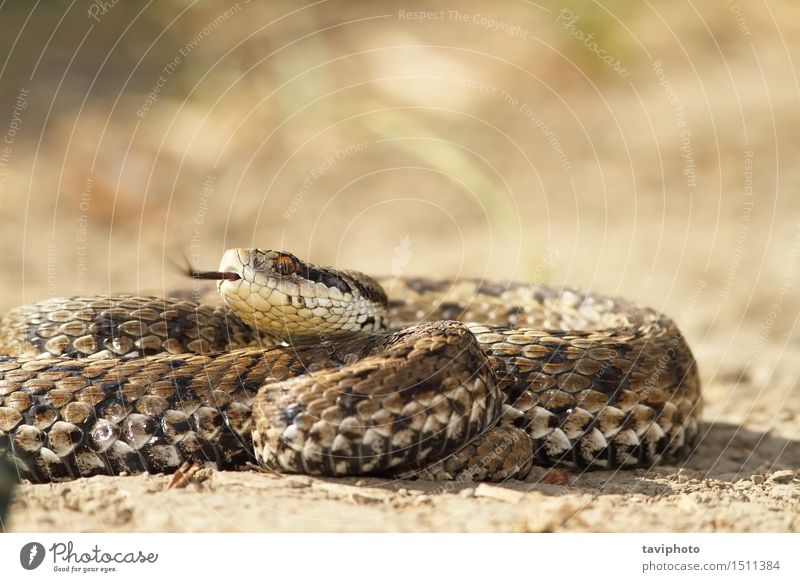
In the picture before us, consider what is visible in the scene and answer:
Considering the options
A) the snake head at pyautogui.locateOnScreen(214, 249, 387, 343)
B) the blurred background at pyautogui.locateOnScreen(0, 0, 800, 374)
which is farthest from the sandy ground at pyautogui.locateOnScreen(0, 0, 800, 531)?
the snake head at pyautogui.locateOnScreen(214, 249, 387, 343)

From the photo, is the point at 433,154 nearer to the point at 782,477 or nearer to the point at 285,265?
the point at 285,265

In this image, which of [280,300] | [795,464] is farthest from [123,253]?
[795,464]

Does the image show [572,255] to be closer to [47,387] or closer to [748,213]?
[748,213]

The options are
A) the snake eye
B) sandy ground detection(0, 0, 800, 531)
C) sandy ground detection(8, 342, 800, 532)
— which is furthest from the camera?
sandy ground detection(0, 0, 800, 531)

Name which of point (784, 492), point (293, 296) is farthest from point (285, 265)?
point (784, 492)

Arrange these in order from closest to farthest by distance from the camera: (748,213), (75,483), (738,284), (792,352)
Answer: (75,483) < (792,352) < (738,284) < (748,213)

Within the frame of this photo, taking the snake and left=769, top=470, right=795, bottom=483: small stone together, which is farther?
left=769, top=470, right=795, bottom=483: small stone

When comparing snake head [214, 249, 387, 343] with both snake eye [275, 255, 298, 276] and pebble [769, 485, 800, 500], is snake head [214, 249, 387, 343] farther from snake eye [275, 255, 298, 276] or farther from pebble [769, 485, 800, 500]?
pebble [769, 485, 800, 500]
